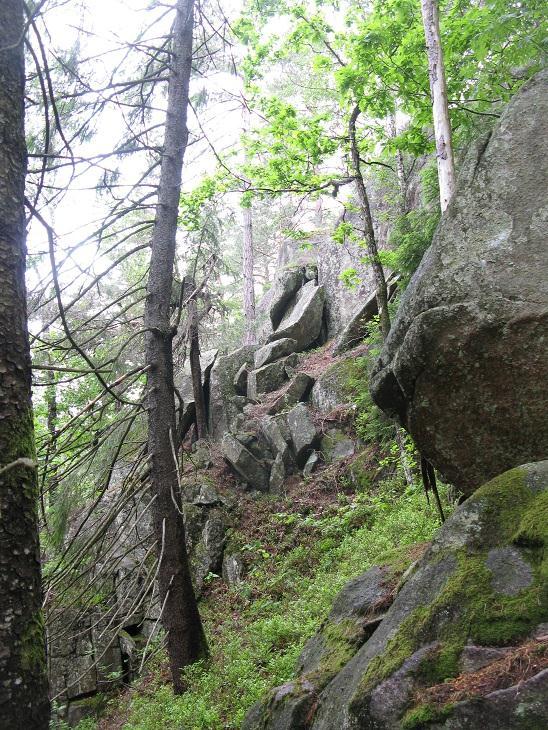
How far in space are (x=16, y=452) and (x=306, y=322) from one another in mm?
16569

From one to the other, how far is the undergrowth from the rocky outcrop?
2469 millimetres

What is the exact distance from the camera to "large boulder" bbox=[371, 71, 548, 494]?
4148 millimetres

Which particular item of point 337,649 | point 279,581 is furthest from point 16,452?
point 279,581

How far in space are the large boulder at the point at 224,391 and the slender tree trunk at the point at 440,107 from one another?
9.71 meters

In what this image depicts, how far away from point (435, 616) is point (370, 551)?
5.43 meters

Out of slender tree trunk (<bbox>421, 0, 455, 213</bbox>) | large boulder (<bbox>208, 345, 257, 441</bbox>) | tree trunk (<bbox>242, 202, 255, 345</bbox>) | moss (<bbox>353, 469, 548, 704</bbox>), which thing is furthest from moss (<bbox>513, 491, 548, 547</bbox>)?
tree trunk (<bbox>242, 202, 255, 345</bbox>)

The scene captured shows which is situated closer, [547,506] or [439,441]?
[547,506]

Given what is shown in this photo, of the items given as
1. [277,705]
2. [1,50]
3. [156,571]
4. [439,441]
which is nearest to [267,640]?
[156,571]

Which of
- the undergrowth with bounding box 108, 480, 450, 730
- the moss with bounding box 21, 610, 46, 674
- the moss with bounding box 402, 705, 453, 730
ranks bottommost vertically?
the undergrowth with bounding box 108, 480, 450, 730

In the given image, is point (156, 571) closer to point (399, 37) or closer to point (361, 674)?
point (361, 674)

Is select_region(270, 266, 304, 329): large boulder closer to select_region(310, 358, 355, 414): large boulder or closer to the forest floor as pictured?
select_region(310, 358, 355, 414): large boulder

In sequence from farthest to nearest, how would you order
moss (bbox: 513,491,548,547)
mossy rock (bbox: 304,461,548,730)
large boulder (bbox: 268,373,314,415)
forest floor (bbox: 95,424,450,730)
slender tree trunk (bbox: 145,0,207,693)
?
large boulder (bbox: 268,373,314,415), slender tree trunk (bbox: 145,0,207,693), forest floor (bbox: 95,424,450,730), moss (bbox: 513,491,548,547), mossy rock (bbox: 304,461,548,730)

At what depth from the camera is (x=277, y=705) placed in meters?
3.88

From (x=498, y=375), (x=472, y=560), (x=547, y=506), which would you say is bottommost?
(x=472, y=560)
